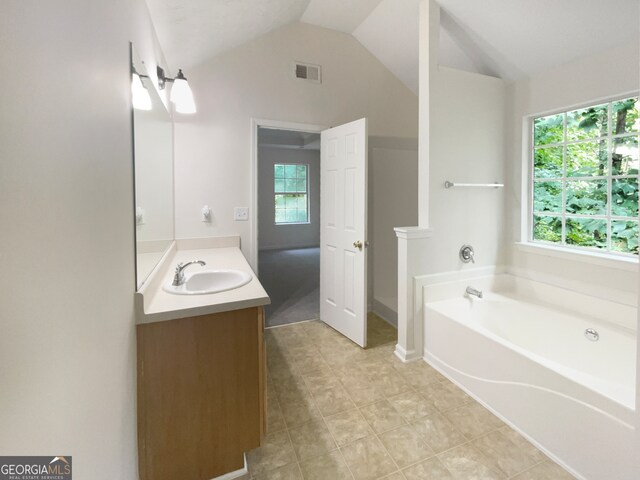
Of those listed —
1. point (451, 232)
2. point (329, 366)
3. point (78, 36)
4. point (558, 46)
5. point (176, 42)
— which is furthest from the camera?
point (451, 232)

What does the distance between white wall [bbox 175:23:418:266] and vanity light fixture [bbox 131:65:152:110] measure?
117 centimetres

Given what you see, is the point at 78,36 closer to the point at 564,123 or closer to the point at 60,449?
the point at 60,449

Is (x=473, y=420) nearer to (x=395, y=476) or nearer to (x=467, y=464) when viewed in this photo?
(x=467, y=464)

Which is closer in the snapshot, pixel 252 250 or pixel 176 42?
pixel 176 42

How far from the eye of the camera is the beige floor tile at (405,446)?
154cm

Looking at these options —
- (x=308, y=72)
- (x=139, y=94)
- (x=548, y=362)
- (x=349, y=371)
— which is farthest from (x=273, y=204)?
(x=548, y=362)

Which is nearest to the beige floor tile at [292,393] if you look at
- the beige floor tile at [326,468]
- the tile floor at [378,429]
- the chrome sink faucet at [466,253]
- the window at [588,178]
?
the tile floor at [378,429]

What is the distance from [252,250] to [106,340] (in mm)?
1998

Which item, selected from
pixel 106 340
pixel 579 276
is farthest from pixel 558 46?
pixel 106 340

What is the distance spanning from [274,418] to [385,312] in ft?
6.03

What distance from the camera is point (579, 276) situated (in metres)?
2.32

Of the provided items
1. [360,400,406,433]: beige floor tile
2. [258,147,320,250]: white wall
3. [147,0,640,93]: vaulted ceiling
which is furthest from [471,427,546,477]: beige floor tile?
[258,147,320,250]: white wall

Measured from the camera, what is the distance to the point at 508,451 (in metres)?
1.58
